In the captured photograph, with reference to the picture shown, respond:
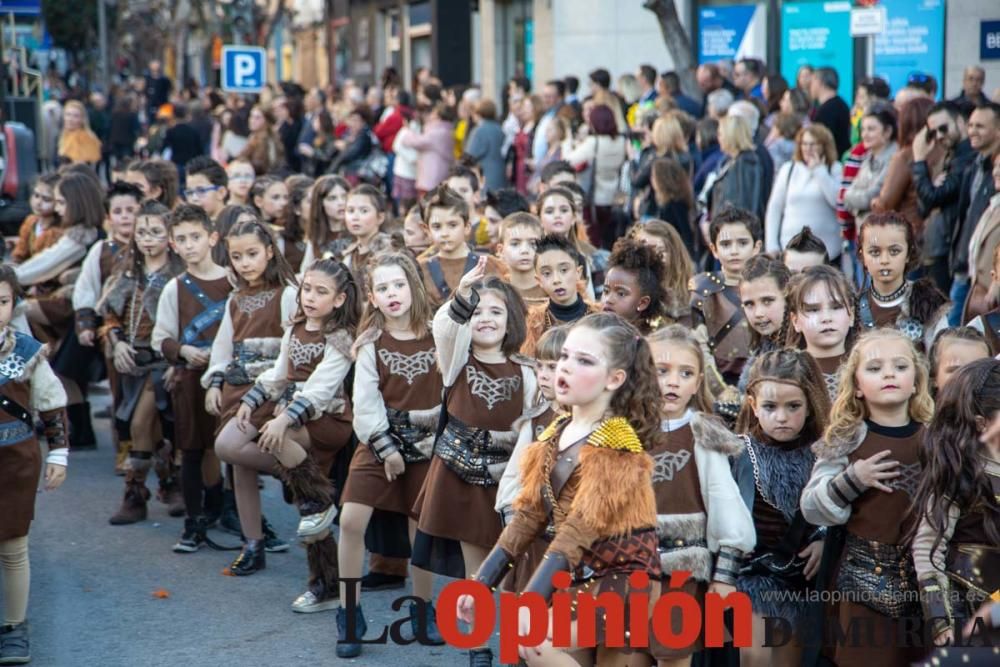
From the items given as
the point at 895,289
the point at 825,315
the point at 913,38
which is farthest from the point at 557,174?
the point at 913,38

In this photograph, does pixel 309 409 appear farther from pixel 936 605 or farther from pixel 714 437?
pixel 936 605

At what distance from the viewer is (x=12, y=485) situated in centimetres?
608

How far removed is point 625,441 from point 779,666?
4.44 feet

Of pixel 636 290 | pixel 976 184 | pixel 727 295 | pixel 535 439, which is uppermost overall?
pixel 976 184

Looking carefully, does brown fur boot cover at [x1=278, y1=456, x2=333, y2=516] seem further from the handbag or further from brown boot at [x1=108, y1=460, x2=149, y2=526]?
the handbag

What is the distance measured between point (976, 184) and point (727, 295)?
330 cm

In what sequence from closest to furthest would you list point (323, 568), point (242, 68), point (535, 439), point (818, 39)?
point (535, 439)
point (323, 568)
point (818, 39)
point (242, 68)

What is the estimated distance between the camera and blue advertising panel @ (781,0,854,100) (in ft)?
62.0

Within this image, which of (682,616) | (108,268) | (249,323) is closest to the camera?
(682,616)

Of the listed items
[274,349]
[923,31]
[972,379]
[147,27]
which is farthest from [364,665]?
[147,27]

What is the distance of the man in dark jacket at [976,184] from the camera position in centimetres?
955

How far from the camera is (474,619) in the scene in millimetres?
4477

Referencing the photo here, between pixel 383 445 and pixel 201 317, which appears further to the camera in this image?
pixel 201 317

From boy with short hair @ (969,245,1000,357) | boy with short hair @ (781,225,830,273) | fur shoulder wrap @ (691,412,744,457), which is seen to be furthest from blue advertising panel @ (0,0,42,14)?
fur shoulder wrap @ (691,412,744,457)
